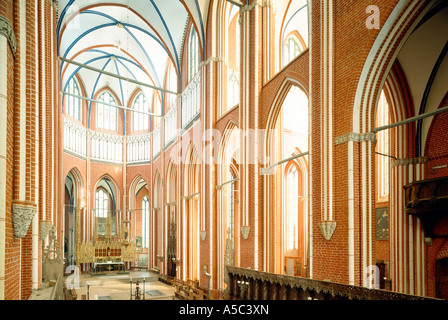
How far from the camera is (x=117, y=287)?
19.0 metres

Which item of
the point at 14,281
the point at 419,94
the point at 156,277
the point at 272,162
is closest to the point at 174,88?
the point at 156,277

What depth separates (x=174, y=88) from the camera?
25.1m

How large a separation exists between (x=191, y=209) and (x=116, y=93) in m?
15.2

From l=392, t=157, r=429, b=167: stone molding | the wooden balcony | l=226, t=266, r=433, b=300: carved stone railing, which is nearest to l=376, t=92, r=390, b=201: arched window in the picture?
l=392, t=157, r=429, b=167: stone molding

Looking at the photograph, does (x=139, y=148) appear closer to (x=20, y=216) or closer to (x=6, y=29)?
(x=20, y=216)

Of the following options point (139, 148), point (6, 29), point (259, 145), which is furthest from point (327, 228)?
point (139, 148)

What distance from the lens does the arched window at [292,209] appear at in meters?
22.8

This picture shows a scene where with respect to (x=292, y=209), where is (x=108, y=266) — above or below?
below

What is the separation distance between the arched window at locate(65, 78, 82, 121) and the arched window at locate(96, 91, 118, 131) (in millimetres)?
1880

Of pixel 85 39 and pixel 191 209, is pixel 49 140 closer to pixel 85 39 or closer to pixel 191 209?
pixel 191 209

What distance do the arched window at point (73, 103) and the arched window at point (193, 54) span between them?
11099mm

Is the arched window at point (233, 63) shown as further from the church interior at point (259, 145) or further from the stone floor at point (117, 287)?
the stone floor at point (117, 287)

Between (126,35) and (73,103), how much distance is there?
6.96m

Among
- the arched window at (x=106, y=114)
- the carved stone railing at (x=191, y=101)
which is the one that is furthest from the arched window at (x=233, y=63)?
the arched window at (x=106, y=114)
